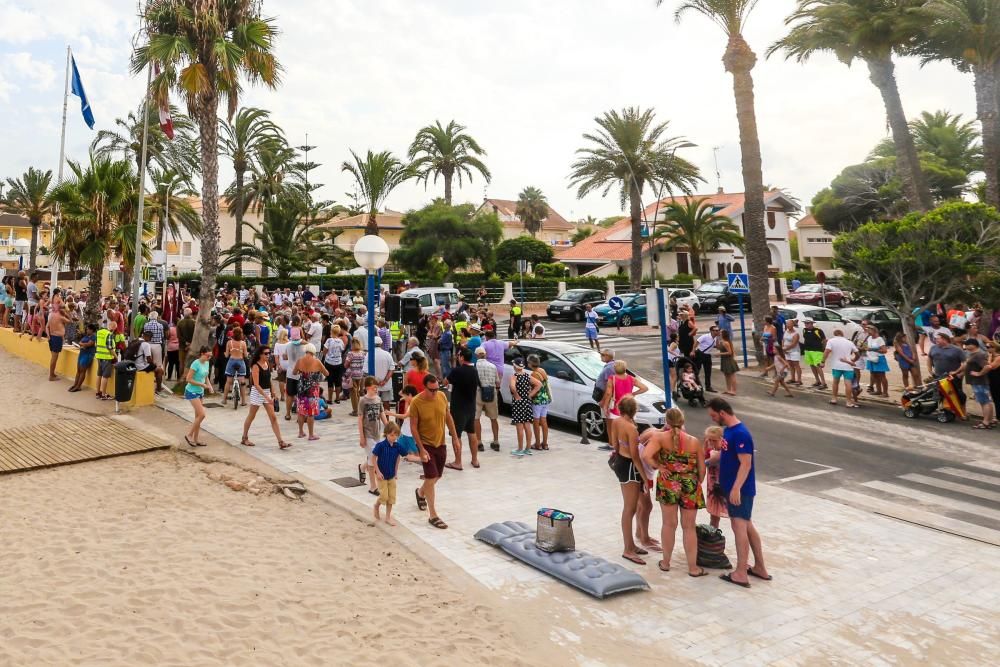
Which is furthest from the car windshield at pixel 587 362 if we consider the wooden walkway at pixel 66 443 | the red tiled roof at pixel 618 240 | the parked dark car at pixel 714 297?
the red tiled roof at pixel 618 240

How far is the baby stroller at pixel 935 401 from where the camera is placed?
12953 mm

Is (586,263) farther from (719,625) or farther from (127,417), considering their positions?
(719,625)

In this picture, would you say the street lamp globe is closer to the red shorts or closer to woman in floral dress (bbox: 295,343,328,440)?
woman in floral dress (bbox: 295,343,328,440)

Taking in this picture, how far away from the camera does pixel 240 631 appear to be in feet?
16.4

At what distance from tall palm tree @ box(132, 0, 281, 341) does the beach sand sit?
8.99m

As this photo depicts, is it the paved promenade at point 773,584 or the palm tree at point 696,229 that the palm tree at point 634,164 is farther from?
the paved promenade at point 773,584

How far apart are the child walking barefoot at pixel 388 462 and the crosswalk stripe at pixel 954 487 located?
7659 mm

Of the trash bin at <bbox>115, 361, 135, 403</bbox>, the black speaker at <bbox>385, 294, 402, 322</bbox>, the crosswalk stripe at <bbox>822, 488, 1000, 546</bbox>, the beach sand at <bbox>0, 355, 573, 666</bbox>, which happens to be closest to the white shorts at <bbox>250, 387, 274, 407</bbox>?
the beach sand at <bbox>0, 355, 573, 666</bbox>

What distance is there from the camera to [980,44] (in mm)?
22359

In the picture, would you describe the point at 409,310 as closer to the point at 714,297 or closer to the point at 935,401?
the point at 935,401

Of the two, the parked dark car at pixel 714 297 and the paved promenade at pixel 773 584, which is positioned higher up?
the parked dark car at pixel 714 297

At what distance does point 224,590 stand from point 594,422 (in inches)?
292

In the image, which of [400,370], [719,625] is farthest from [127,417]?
[719,625]

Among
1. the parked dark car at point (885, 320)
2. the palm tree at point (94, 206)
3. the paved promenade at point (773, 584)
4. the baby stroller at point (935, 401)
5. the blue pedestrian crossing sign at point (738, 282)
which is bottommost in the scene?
the paved promenade at point (773, 584)
